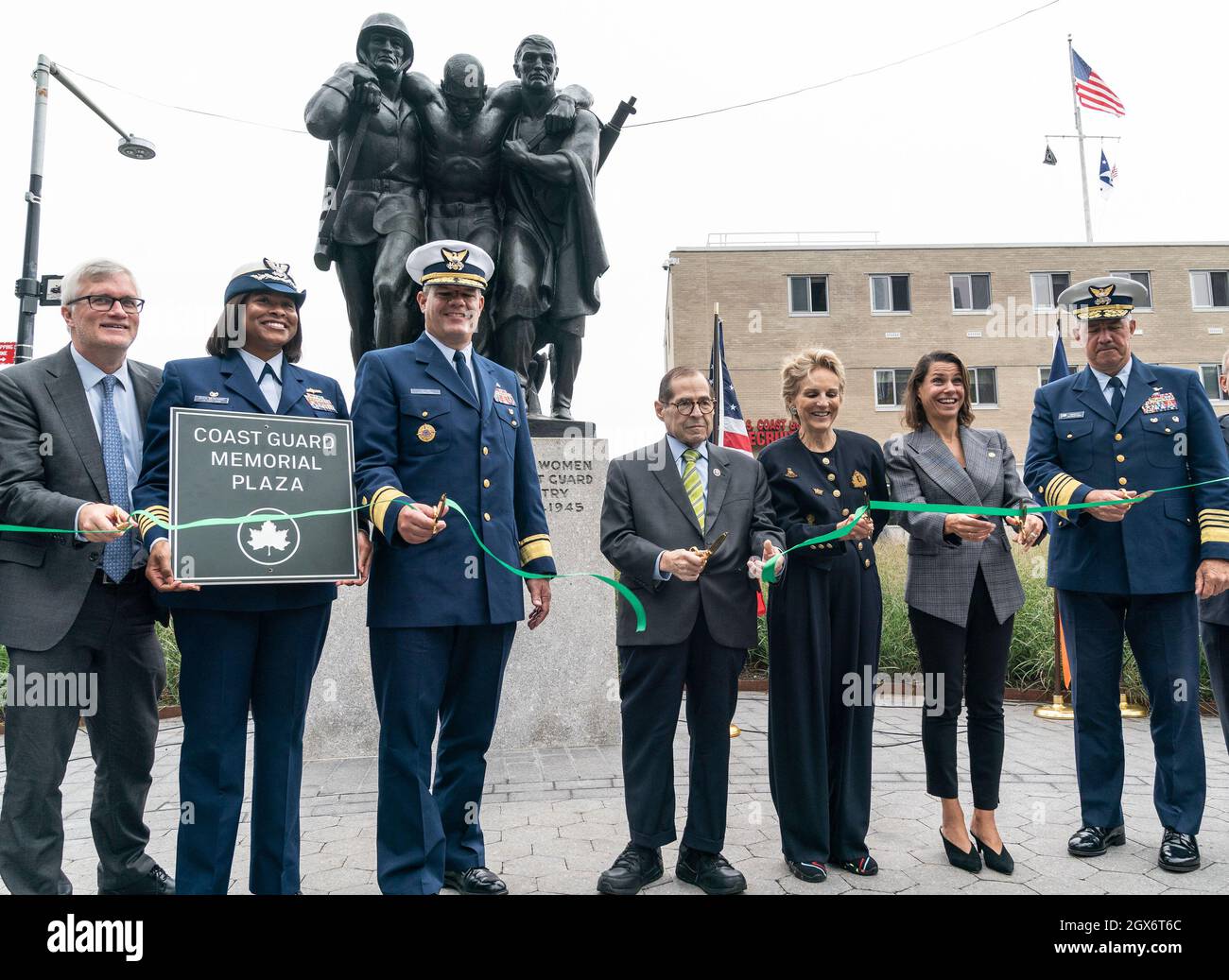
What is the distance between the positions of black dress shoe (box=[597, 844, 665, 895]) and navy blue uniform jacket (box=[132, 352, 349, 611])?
5.18 feet

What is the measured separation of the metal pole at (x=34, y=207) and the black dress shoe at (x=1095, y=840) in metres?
11.6

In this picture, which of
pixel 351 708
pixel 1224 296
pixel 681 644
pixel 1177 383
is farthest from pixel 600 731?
pixel 1224 296

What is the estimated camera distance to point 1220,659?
4.06 meters

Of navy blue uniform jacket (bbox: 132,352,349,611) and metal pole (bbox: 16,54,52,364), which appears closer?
navy blue uniform jacket (bbox: 132,352,349,611)

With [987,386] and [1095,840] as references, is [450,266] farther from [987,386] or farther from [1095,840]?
[987,386]

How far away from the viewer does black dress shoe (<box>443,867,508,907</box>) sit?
3.41 metres

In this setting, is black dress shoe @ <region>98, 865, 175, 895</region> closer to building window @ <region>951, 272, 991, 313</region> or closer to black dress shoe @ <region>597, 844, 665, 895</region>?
black dress shoe @ <region>597, 844, 665, 895</region>

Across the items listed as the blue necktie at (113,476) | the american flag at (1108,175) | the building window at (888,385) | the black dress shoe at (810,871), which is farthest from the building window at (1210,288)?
the blue necktie at (113,476)

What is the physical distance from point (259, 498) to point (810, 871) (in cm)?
261

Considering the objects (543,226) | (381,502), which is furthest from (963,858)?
(543,226)

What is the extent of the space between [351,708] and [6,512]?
3.38m

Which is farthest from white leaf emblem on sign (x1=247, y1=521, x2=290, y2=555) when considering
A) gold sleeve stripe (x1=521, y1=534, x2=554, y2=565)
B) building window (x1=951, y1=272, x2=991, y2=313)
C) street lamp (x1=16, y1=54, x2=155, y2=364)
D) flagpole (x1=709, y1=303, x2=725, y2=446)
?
building window (x1=951, y1=272, x2=991, y2=313)

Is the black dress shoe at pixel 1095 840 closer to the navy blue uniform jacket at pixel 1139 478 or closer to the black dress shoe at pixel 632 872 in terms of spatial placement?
the navy blue uniform jacket at pixel 1139 478

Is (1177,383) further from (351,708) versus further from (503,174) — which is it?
(351,708)
